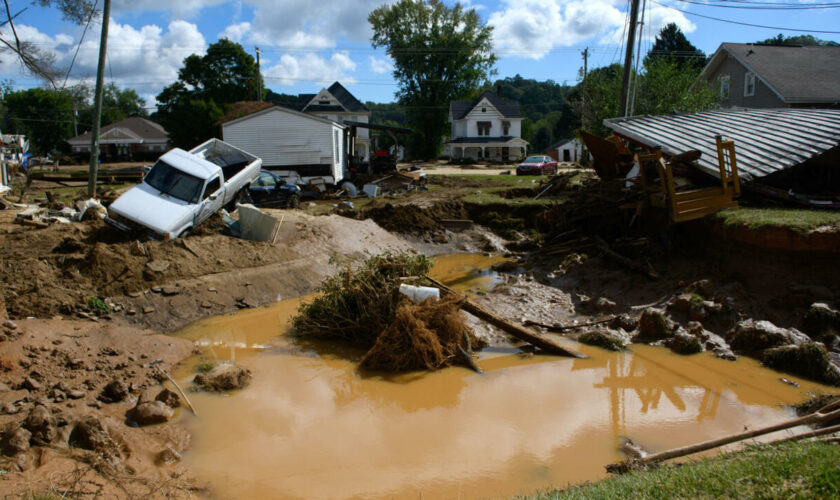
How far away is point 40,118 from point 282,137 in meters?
53.8

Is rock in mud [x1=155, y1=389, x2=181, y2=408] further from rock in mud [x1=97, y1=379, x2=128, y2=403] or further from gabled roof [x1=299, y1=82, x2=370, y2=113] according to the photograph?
gabled roof [x1=299, y1=82, x2=370, y2=113]

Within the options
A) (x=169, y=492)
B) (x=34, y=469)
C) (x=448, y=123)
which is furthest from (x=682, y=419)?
(x=448, y=123)

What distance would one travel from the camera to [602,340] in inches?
394

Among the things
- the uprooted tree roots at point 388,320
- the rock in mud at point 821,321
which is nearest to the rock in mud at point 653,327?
the rock in mud at point 821,321

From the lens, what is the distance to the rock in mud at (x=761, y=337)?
9094 millimetres

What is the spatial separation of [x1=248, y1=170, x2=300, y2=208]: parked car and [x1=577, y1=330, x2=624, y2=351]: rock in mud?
12.6m

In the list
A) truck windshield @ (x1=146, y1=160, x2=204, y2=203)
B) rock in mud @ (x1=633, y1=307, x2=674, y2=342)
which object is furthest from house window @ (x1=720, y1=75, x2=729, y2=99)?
truck windshield @ (x1=146, y1=160, x2=204, y2=203)

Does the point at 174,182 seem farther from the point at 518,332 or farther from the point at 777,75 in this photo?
the point at 777,75

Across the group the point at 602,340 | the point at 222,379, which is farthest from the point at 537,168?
the point at 222,379

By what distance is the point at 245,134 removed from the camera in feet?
87.2

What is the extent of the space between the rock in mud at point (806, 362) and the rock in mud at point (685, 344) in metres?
1.01

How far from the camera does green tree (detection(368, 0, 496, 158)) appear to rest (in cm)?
6216

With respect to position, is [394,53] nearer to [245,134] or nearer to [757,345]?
[245,134]

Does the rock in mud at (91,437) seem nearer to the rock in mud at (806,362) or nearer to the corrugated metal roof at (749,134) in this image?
the rock in mud at (806,362)
